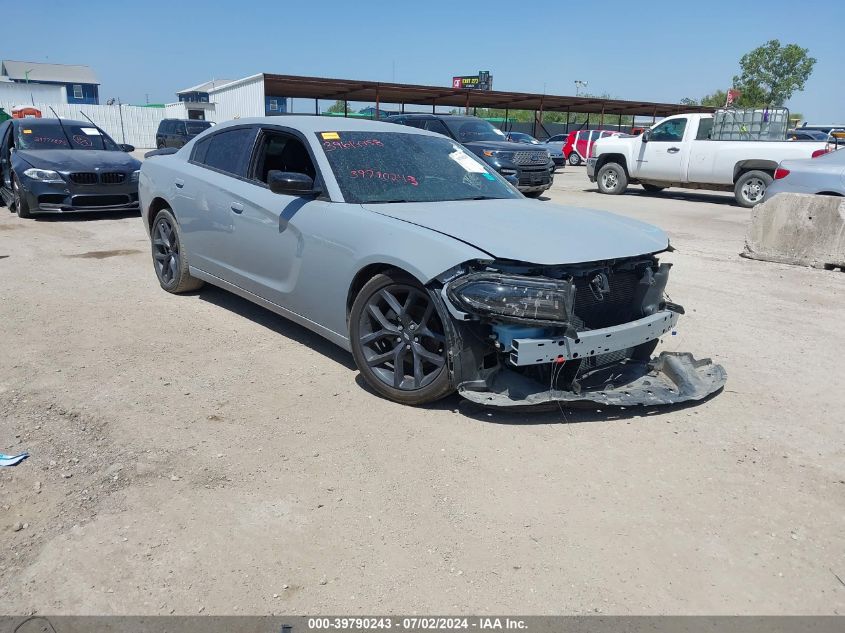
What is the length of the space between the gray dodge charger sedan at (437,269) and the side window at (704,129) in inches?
459

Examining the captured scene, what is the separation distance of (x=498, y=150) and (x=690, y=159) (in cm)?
481

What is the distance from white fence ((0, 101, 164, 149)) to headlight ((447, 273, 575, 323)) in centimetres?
3935

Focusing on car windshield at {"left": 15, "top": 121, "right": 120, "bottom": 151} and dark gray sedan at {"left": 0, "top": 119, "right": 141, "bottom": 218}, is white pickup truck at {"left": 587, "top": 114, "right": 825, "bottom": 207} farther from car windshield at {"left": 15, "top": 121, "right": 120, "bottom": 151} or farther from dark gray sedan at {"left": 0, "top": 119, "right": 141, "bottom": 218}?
car windshield at {"left": 15, "top": 121, "right": 120, "bottom": 151}

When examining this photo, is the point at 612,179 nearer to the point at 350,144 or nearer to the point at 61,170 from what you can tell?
the point at 61,170

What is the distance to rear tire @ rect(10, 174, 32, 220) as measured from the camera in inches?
415

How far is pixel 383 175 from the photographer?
455 cm

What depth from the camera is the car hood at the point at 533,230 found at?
140 inches

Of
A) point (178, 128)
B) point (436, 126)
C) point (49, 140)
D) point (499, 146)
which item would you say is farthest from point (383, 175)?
point (178, 128)

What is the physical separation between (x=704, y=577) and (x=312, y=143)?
3567 mm

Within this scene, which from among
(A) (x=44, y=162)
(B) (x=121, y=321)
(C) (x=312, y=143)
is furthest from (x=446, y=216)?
(A) (x=44, y=162)

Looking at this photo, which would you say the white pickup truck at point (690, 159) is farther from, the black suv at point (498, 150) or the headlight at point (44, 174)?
the headlight at point (44, 174)

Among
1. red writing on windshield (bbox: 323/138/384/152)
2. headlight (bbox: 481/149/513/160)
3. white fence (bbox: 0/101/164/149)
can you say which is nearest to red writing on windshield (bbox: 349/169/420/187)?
red writing on windshield (bbox: 323/138/384/152)

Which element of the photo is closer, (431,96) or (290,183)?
(290,183)

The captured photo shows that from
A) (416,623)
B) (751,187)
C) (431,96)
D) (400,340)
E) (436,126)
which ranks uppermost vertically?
(431,96)
